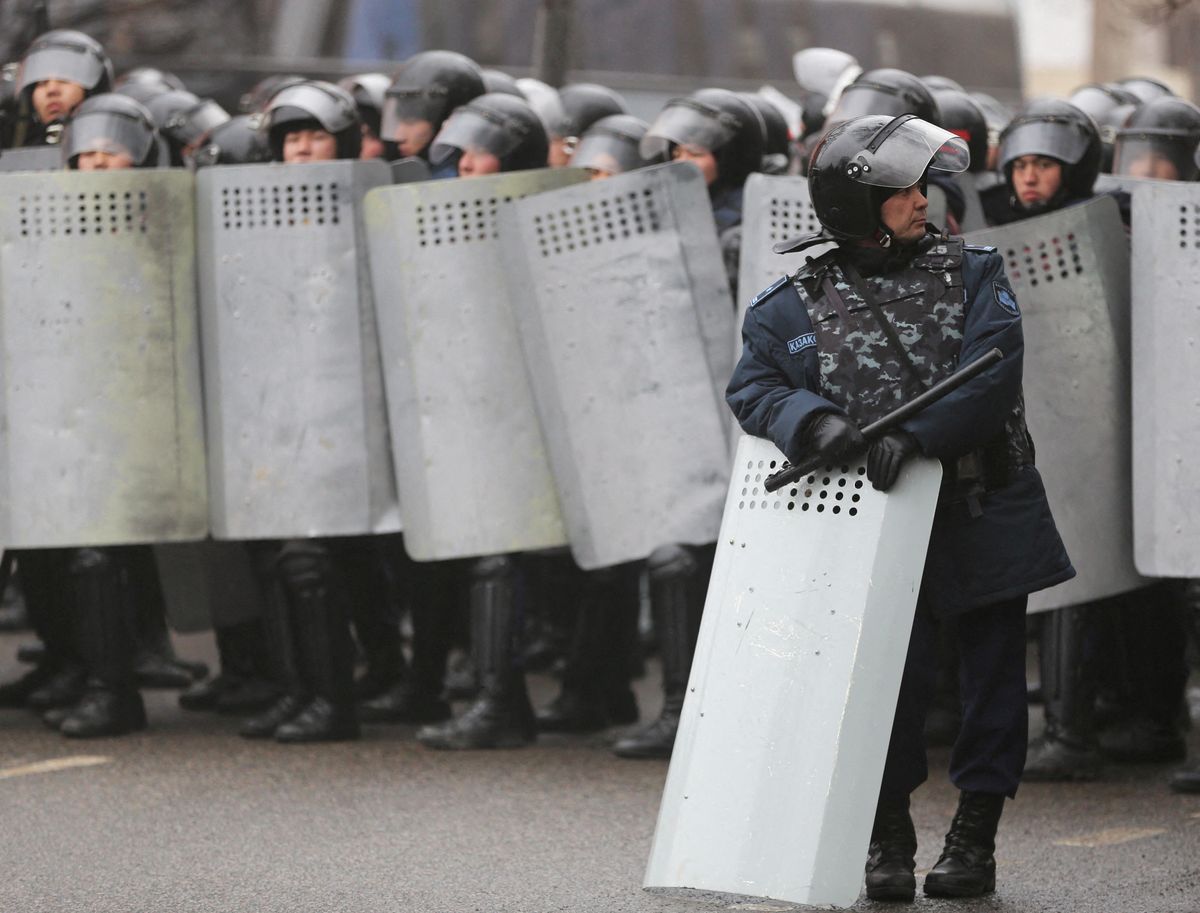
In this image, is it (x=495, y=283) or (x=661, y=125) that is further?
(x=661, y=125)

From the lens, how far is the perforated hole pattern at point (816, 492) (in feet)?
15.1

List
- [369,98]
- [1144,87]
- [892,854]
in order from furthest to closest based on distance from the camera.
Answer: [1144,87], [369,98], [892,854]

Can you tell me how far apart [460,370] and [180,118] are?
2.97 meters

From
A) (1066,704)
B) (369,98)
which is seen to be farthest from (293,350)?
(1066,704)

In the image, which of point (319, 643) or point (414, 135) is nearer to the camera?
point (319, 643)

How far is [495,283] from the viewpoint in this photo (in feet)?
22.7

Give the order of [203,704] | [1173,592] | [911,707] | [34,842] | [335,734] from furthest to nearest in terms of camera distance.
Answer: [203,704]
[335,734]
[1173,592]
[34,842]
[911,707]

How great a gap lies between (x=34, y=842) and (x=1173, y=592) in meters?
3.38

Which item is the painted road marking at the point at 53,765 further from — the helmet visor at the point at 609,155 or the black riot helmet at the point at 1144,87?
the black riot helmet at the point at 1144,87

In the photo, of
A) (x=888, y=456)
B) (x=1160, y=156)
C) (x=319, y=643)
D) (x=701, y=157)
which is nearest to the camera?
(x=888, y=456)

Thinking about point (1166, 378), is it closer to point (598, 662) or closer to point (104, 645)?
point (598, 662)

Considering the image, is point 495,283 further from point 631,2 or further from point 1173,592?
point 631,2

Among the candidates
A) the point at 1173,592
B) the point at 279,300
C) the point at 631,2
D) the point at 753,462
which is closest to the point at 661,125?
Answer: the point at 279,300

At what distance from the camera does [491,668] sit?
706 cm
